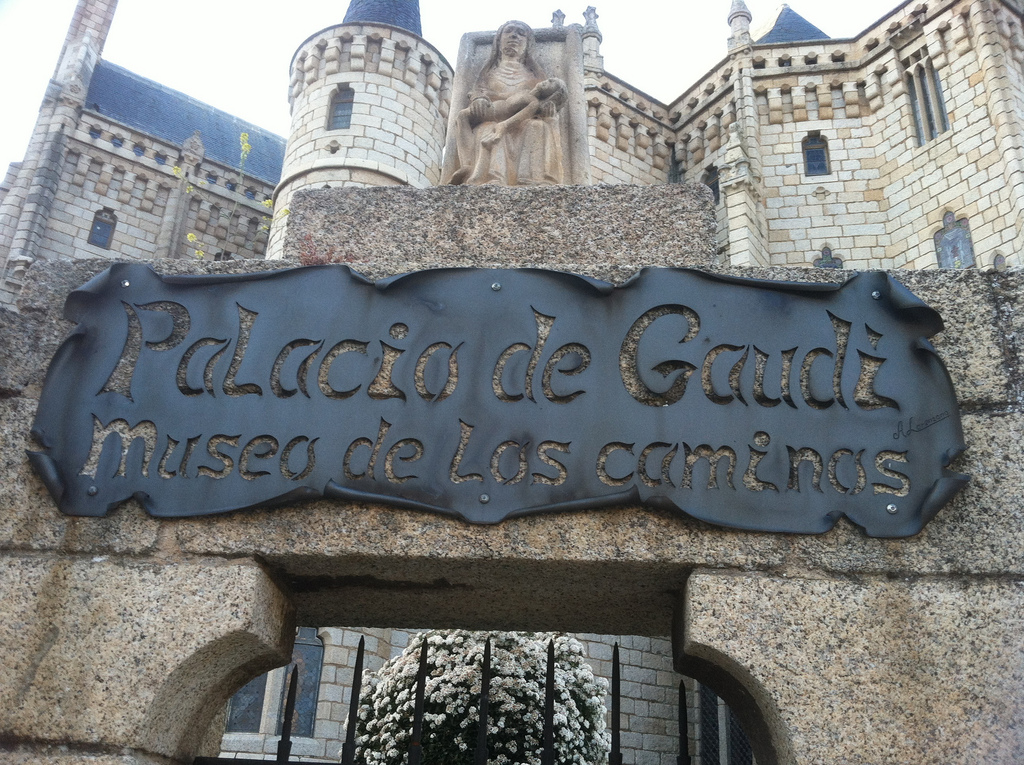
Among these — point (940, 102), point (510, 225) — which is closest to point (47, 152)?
point (940, 102)

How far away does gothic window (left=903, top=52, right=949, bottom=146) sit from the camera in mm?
20953

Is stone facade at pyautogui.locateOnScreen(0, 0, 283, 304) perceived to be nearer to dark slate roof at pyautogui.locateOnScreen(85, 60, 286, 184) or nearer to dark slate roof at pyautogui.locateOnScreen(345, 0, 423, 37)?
dark slate roof at pyautogui.locateOnScreen(85, 60, 286, 184)

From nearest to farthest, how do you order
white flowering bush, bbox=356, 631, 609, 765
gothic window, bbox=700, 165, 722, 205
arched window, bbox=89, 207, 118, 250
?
white flowering bush, bbox=356, 631, 609, 765, gothic window, bbox=700, 165, 722, 205, arched window, bbox=89, 207, 118, 250

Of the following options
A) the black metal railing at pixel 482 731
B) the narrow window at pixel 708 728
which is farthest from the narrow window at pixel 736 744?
the black metal railing at pixel 482 731

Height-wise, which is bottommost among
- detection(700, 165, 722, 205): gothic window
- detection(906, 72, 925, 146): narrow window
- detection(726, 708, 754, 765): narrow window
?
detection(726, 708, 754, 765): narrow window

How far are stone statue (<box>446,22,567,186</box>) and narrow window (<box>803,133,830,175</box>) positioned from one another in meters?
20.1

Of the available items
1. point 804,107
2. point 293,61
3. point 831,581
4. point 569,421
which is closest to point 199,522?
point 569,421

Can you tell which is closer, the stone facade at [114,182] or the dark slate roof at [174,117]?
the stone facade at [114,182]

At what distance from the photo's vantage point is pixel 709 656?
7.84 ft

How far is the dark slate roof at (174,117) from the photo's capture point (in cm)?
2669

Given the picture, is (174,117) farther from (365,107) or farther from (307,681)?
(307,681)

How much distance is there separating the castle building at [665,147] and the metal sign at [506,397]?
40.1ft

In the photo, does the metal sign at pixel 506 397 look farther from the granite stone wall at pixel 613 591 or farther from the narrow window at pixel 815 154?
the narrow window at pixel 815 154

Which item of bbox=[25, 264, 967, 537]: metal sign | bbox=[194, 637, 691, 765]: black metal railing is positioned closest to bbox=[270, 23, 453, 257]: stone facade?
bbox=[25, 264, 967, 537]: metal sign
